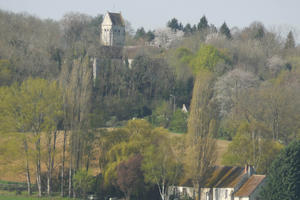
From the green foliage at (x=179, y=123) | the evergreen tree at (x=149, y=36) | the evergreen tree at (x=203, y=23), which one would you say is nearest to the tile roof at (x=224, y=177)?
the green foliage at (x=179, y=123)

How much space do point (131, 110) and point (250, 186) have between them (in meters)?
35.0

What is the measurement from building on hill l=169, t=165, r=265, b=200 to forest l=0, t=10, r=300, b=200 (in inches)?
49.0

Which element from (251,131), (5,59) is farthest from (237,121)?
(5,59)

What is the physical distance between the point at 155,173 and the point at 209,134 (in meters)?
5.48

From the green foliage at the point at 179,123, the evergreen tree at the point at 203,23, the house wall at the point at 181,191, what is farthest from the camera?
the evergreen tree at the point at 203,23

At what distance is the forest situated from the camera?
176 feet

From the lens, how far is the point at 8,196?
1928 inches

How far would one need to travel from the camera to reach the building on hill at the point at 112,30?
431ft

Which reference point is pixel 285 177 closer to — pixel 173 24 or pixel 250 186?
pixel 250 186

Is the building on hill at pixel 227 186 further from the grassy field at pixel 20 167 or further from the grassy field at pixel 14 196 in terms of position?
the grassy field at pixel 14 196

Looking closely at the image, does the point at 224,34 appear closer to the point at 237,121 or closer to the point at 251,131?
the point at 237,121

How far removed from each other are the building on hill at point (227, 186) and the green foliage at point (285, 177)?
9.49ft

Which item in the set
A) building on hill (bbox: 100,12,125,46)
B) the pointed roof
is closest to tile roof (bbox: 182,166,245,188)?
building on hill (bbox: 100,12,125,46)

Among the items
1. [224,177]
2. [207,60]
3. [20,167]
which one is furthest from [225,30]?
[20,167]
